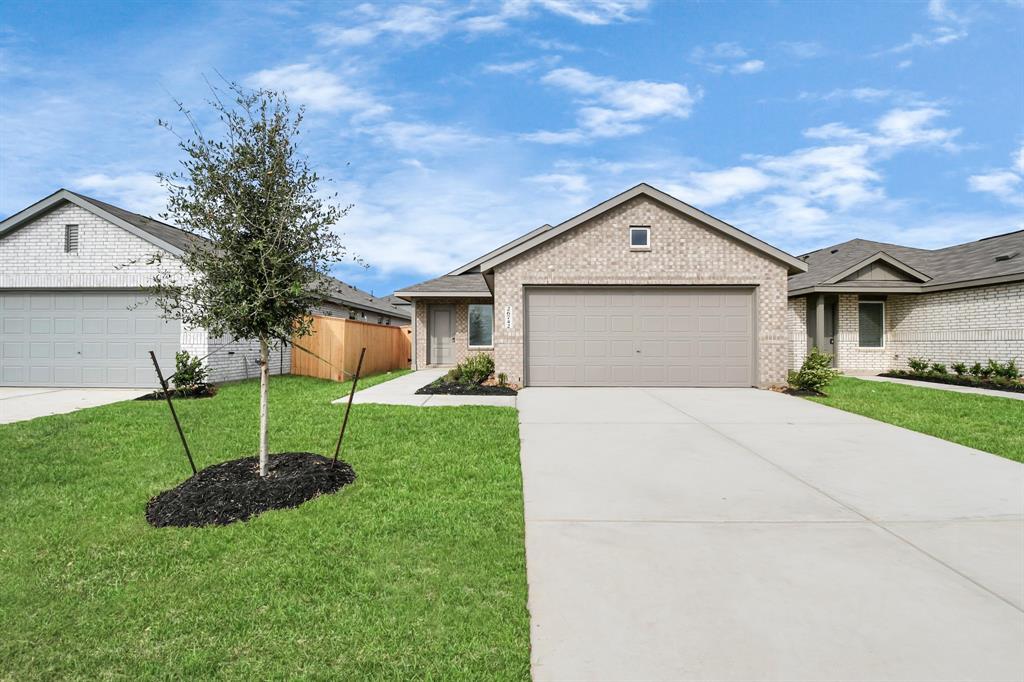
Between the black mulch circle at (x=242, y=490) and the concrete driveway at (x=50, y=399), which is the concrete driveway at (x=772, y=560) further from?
the concrete driveway at (x=50, y=399)

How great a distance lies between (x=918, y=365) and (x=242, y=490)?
63.3 ft

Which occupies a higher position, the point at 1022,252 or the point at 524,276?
the point at 1022,252

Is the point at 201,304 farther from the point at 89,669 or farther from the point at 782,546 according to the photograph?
Result: the point at 782,546

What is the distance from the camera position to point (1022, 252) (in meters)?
16.2

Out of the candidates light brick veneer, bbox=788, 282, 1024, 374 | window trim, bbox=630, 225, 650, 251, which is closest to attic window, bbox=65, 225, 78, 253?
window trim, bbox=630, 225, 650, 251

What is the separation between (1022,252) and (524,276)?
15624 millimetres

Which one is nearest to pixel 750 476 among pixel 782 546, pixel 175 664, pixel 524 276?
pixel 782 546

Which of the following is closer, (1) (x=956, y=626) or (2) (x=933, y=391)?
(1) (x=956, y=626)

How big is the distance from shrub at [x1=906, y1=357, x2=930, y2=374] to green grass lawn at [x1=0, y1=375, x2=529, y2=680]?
16.2 m

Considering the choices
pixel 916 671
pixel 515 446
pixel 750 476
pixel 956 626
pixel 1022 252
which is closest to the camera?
pixel 916 671

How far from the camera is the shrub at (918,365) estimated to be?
1655 cm

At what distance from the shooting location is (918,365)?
54.7 feet

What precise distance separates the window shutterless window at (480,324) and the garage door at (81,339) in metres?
9.87

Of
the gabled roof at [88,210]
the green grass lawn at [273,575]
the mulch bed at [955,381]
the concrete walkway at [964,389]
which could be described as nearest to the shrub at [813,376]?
the concrete walkway at [964,389]
